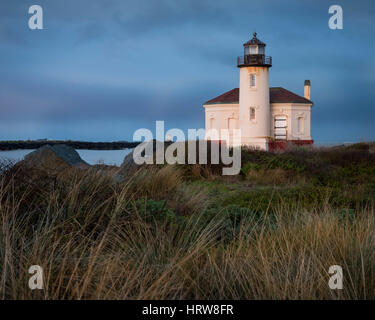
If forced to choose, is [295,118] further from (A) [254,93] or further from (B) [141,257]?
(B) [141,257]

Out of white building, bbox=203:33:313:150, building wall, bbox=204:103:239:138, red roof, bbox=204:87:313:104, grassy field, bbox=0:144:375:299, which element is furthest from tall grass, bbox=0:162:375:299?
red roof, bbox=204:87:313:104

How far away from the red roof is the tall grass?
28.6 meters

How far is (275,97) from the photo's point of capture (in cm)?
3409

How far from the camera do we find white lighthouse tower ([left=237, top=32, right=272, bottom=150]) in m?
31.0

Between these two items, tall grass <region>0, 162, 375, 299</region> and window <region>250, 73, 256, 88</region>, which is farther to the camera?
window <region>250, 73, 256, 88</region>

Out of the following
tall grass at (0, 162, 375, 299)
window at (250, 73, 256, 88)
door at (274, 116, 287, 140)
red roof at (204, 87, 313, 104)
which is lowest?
tall grass at (0, 162, 375, 299)

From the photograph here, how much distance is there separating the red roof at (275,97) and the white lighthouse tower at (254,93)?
215 centimetres

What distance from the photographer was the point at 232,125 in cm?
3322

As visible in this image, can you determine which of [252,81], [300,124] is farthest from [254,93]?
[300,124]

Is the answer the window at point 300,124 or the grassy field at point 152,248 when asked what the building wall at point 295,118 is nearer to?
the window at point 300,124

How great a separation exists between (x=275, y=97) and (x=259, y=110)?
3.55 metres

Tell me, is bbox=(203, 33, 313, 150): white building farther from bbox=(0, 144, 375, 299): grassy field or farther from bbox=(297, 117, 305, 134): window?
bbox=(0, 144, 375, 299): grassy field
